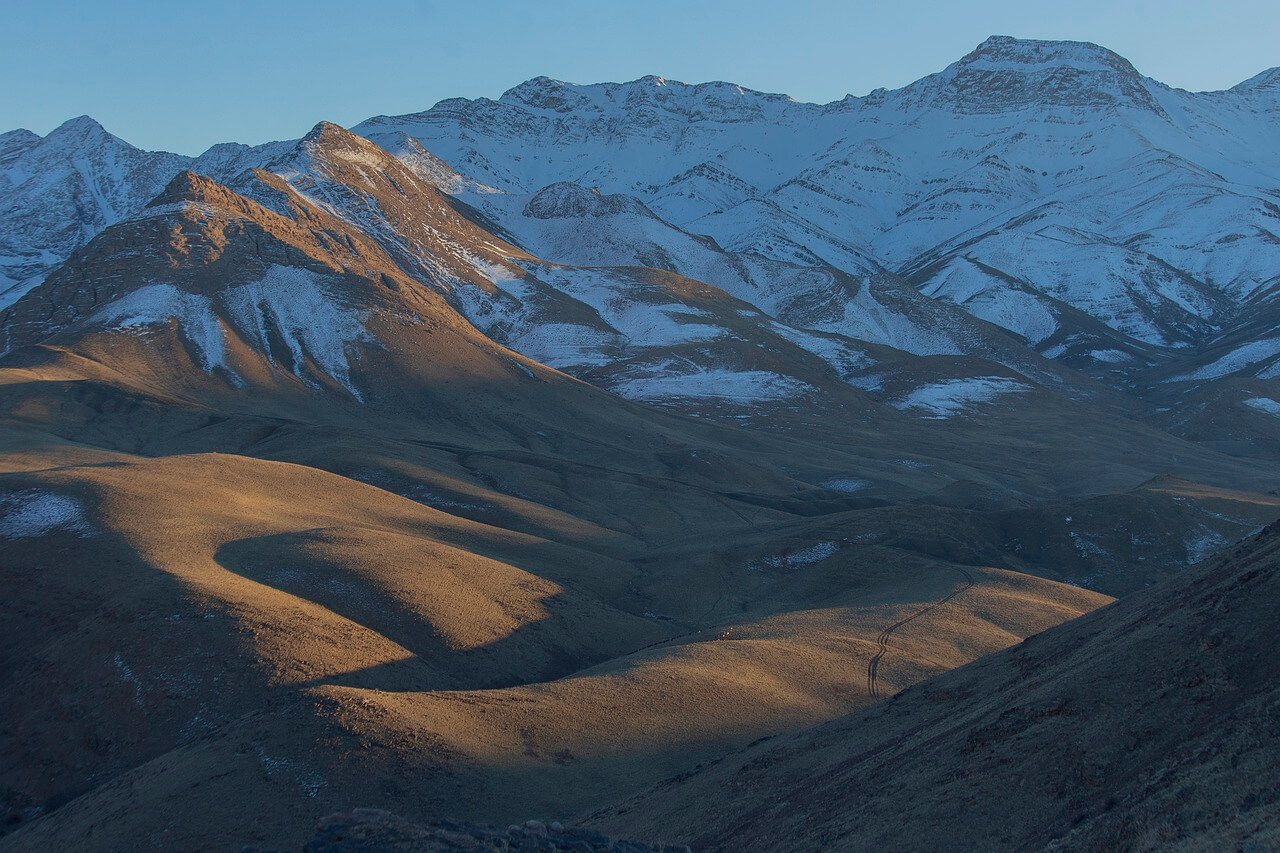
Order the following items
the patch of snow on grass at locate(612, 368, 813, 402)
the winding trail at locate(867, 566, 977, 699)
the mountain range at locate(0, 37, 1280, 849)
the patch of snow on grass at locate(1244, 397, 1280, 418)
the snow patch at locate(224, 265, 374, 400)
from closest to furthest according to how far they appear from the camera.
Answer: the mountain range at locate(0, 37, 1280, 849) < the winding trail at locate(867, 566, 977, 699) < the snow patch at locate(224, 265, 374, 400) < the patch of snow on grass at locate(612, 368, 813, 402) < the patch of snow on grass at locate(1244, 397, 1280, 418)

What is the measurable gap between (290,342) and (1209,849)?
424 ft

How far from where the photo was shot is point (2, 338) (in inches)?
5094

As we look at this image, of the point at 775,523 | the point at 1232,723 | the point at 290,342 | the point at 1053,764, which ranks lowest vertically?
the point at 775,523

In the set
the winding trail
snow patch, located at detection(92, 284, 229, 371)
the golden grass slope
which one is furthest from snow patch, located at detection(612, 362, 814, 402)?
the golden grass slope

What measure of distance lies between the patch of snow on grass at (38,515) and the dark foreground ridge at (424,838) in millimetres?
37046

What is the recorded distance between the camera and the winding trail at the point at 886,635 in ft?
153

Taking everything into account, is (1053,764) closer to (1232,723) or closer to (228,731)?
(1232,723)

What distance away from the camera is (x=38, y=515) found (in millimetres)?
54531

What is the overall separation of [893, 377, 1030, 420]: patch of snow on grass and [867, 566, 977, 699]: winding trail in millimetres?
108547

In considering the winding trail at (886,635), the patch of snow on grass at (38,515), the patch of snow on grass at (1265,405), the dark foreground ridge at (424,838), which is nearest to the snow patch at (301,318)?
the patch of snow on grass at (38,515)

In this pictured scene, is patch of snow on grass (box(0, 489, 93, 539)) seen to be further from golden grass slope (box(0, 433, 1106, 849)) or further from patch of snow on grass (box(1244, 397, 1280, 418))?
patch of snow on grass (box(1244, 397, 1280, 418))

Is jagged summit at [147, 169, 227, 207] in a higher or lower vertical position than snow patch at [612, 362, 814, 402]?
higher

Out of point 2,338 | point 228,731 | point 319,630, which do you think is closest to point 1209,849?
point 228,731

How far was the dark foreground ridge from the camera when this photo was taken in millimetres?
20953
